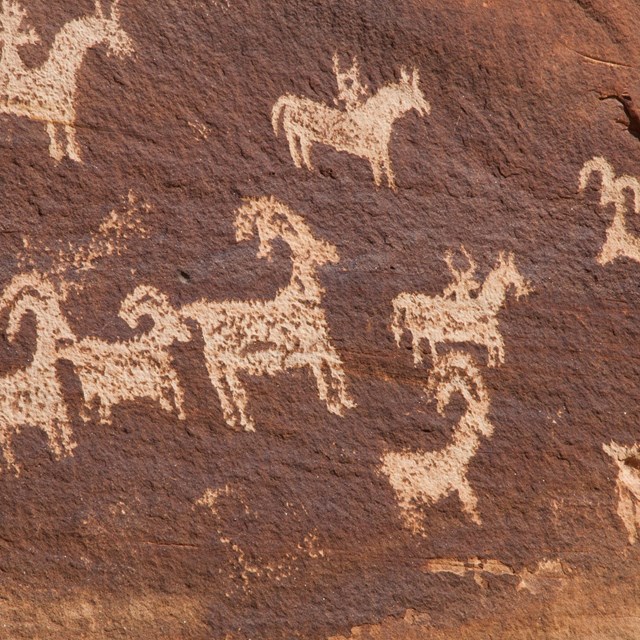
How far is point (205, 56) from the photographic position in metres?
1.65

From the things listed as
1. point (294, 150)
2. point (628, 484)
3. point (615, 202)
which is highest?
point (294, 150)

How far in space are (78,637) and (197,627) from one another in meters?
0.20

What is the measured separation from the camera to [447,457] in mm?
1680

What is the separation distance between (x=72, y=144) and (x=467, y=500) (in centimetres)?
93

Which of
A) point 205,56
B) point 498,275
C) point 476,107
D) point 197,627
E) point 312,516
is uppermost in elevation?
point 205,56

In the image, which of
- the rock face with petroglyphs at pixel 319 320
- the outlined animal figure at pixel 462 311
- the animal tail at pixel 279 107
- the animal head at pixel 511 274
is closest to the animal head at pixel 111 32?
the rock face with petroglyphs at pixel 319 320

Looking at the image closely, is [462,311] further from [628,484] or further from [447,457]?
[628,484]

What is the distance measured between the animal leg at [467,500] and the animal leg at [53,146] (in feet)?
2.96

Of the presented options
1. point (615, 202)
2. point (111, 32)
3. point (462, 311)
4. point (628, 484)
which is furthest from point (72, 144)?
point (628, 484)

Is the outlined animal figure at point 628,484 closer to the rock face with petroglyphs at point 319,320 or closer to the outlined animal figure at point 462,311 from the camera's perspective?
the rock face with petroglyphs at point 319,320

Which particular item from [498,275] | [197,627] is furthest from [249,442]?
[498,275]

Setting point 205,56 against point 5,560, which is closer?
point 5,560

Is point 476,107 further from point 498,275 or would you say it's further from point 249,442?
point 249,442

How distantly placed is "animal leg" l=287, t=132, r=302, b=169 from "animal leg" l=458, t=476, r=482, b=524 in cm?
64
